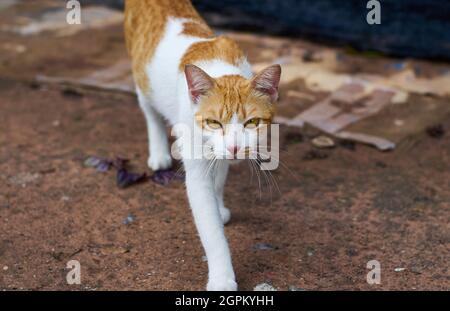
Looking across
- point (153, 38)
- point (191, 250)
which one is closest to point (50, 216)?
point (191, 250)

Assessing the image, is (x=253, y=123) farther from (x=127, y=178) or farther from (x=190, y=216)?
(x=127, y=178)

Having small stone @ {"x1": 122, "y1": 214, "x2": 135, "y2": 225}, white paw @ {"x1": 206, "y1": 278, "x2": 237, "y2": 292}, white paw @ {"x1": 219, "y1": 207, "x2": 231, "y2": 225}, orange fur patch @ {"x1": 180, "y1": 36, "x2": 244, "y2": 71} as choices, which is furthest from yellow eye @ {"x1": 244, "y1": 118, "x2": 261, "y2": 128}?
small stone @ {"x1": 122, "y1": 214, "x2": 135, "y2": 225}

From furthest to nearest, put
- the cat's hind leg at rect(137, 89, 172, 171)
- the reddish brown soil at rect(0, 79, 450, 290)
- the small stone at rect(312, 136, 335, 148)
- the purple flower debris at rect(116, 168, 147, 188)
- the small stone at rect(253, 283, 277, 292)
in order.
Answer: the small stone at rect(312, 136, 335, 148) → the cat's hind leg at rect(137, 89, 172, 171) → the purple flower debris at rect(116, 168, 147, 188) → the reddish brown soil at rect(0, 79, 450, 290) → the small stone at rect(253, 283, 277, 292)

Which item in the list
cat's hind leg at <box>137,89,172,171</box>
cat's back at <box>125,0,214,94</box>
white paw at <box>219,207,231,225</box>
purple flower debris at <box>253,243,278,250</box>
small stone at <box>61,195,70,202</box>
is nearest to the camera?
purple flower debris at <box>253,243,278,250</box>

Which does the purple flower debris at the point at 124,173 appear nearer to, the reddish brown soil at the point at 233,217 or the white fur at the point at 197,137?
the reddish brown soil at the point at 233,217

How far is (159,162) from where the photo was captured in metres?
4.26

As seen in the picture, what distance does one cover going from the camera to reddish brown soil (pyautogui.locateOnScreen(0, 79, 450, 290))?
3283 mm

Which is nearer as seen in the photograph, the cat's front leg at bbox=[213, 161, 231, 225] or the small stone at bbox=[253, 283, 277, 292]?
the small stone at bbox=[253, 283, 277, 292]

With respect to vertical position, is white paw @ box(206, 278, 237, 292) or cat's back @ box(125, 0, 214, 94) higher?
cat's back @ box(125, 0, 214, 94)

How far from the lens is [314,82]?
5.44m

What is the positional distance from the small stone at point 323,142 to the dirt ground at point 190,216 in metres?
0.05

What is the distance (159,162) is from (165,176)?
0.13 metres

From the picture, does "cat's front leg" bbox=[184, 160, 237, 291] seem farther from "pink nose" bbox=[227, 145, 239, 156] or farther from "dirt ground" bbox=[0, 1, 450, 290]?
"pink nose" bbox=[227, 145, 239, 156]

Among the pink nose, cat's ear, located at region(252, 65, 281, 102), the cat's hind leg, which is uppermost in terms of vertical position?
cat's ear, located at region(252, 65, 281, 102)
